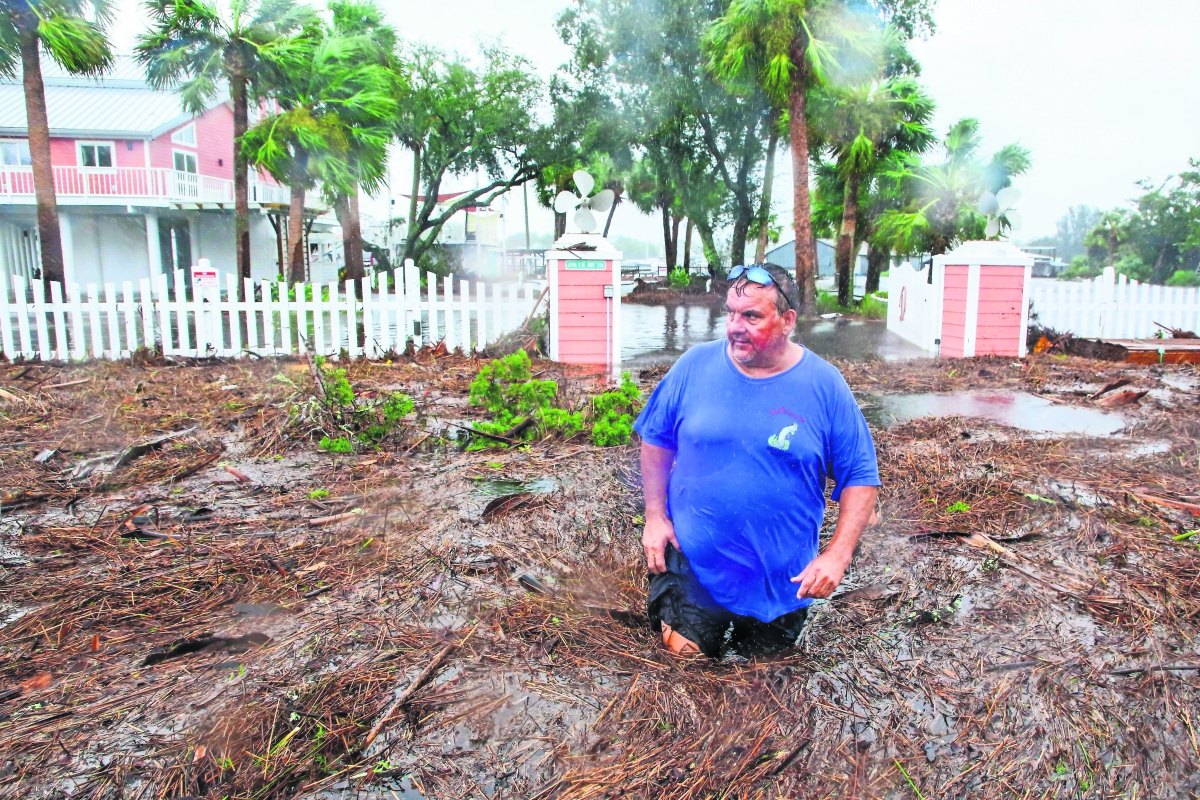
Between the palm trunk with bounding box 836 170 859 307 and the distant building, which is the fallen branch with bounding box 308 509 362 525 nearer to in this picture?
the palm trunk with bounding box 836 170 859 307

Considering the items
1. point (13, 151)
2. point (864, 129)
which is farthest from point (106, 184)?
point (864, 129)

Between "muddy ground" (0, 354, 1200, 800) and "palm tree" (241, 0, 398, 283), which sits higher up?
Result: "palm tree" (241, 0, 398, 283)

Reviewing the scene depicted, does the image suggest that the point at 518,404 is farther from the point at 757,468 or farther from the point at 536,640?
the point at 757,468

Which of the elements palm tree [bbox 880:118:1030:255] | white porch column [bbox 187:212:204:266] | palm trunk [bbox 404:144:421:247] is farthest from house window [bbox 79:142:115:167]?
palm tree [bbox 880:118:1030:255]

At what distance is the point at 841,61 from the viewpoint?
1892cm

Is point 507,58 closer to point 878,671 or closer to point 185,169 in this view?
point 185,169

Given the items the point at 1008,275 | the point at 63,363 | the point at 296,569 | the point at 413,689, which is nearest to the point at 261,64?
the point at 63,363

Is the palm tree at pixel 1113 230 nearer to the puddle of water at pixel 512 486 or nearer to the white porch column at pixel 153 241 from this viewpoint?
the white porch column at pixel 153 241

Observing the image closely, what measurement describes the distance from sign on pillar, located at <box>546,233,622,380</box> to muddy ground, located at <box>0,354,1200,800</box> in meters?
5.52


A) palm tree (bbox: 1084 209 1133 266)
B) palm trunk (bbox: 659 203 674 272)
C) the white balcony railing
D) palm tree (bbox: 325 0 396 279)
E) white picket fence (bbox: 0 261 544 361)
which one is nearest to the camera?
white picket fence (bbox: 0 261 544 361)

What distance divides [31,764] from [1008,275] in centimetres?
1278

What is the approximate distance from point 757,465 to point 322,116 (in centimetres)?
2005

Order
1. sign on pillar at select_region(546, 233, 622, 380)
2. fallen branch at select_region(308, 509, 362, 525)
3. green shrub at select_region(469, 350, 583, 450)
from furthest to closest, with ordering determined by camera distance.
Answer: sign on pillar at select_region(546, 233, 622, 380) → green shrub at select_region(469, 350, 583, 450) → fallen branch at select_region(308, 509, 362, 525)

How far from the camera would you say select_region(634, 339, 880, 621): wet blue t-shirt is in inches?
104
